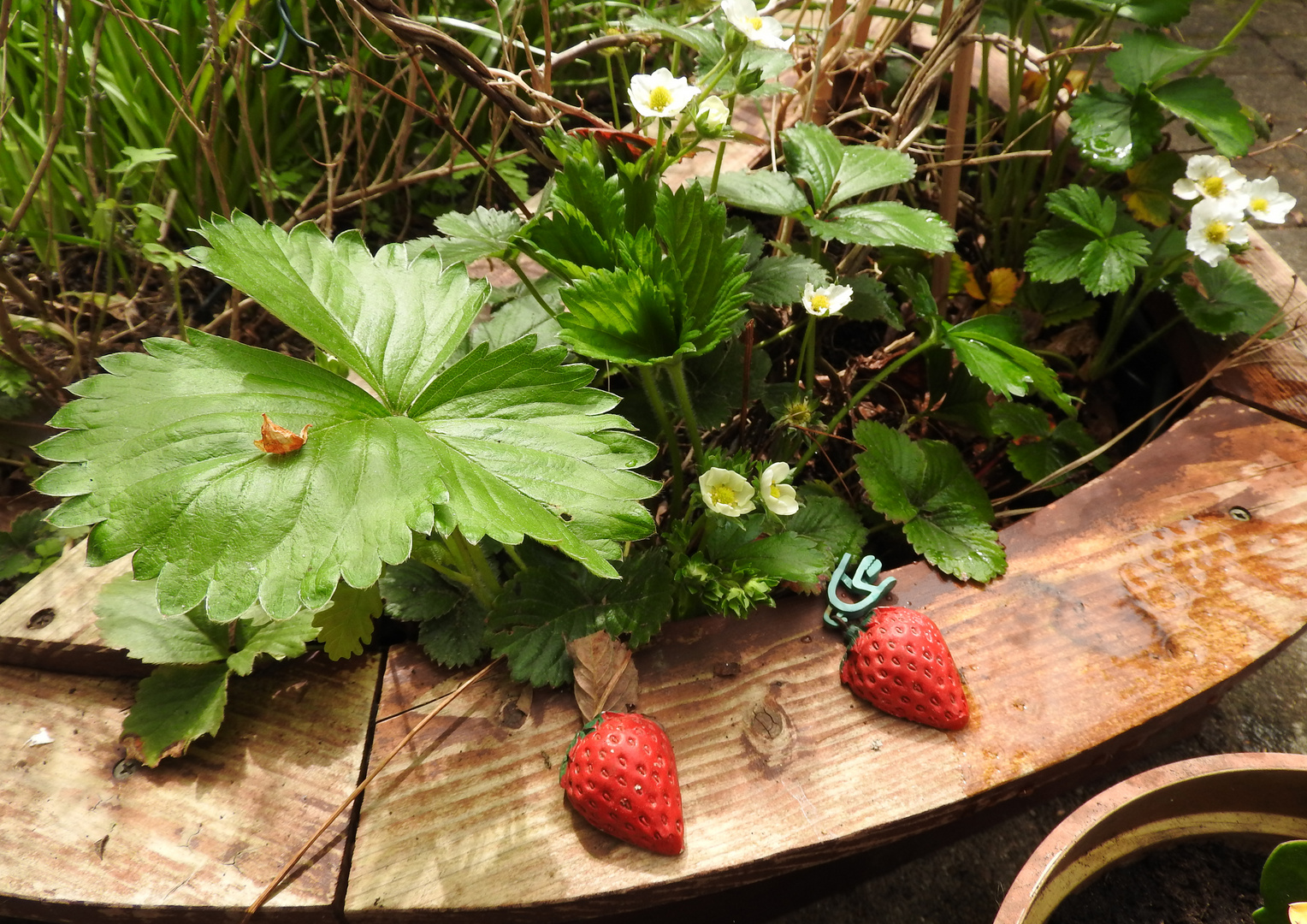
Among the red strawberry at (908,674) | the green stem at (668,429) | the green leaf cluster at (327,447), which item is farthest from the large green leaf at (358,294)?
the red strawberry at (908,674)

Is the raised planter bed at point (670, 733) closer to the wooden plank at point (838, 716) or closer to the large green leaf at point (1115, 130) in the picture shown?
the wooden plank at point (838, 716)

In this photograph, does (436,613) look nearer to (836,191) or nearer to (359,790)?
(359,790)

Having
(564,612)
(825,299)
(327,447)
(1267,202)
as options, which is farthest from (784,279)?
(1267,202)

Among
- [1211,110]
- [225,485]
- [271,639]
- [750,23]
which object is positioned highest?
[1211,110]

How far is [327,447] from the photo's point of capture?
72cm

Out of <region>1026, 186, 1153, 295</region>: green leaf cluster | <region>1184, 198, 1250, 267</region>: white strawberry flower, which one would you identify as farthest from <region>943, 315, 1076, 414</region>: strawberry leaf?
<region>1184, 198, 1250, 267</region>: white strawberry flower

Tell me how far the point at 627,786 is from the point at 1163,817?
541 mm

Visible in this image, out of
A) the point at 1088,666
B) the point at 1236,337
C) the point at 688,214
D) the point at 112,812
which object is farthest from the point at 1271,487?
the point at 112,812

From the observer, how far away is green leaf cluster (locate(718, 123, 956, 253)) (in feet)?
3.45

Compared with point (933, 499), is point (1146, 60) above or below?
above

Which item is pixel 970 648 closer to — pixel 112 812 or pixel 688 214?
pixel 688 214

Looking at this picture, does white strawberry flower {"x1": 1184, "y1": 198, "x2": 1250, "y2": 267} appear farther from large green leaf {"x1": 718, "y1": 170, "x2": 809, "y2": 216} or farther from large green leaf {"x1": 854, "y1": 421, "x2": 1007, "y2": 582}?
large green leaf {"x1": 718, "y1": 170, "x2": 809, "y2": 216}

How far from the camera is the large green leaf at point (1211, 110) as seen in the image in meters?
1.22

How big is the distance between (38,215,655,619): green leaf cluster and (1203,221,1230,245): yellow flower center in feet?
3.18
